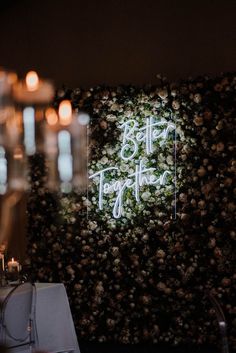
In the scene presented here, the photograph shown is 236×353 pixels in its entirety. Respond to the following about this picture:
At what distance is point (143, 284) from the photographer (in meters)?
6.81

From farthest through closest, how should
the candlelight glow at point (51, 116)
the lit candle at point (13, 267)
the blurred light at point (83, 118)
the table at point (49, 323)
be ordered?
the candlelight glow at point (51, 116), the blurred light at point (83, 118), the lit candle at point (13, 267), the table at point (49, 323)

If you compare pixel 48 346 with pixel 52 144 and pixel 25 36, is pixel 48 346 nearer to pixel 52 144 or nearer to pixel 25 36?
pixel 52 144

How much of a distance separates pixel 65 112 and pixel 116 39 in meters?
1.01

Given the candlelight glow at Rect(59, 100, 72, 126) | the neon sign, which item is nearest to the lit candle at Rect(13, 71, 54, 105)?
the candlelight glow at Rect(59, 100, 72, 126)

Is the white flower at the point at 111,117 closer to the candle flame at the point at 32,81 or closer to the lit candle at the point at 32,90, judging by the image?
the lit candle at the point at 32,90

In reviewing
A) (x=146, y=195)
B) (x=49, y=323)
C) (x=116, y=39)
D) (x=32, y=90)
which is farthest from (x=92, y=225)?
(x=116, y=39)

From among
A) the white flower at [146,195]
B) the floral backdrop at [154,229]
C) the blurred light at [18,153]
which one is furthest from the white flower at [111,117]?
the blurred light at [18,153]

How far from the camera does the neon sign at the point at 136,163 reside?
269 inches

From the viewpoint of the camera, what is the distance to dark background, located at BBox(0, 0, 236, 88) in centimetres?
699

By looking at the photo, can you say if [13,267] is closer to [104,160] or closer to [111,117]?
[104,160]

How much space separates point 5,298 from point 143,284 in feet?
7.42

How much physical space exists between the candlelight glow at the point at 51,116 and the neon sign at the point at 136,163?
92cm

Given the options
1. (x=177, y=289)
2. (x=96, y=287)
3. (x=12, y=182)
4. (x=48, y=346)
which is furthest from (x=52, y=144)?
(x=48, y=346)

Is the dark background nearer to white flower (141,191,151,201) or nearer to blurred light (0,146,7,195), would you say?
blurred light (0,146,7,195)
